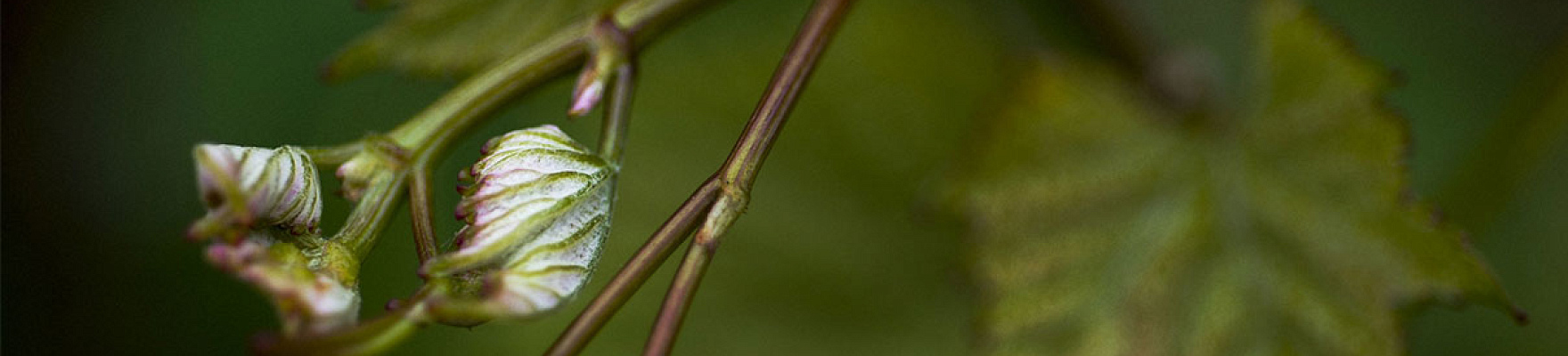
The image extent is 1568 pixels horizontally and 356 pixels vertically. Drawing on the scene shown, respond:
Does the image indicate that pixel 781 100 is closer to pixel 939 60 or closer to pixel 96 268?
pixel 939 60

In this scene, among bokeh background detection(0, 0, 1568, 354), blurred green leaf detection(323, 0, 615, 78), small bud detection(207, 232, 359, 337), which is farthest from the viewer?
bokeh background detection(0, 0, 1568, 354)

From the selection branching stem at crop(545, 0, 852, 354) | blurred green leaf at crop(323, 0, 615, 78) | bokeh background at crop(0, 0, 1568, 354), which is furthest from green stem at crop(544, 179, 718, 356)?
bokeh background at crop(0, 0, 1568, 354)

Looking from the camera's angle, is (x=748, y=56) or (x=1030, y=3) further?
(x=1030, y=3)

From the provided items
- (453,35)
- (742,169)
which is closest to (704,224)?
(742,169)

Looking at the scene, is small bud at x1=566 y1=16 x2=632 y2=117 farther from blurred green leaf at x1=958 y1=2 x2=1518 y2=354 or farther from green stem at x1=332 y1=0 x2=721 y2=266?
blurred green leaf at x1=958 y1=2 x2=1518 y2=354

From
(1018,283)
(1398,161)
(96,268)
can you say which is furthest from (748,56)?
(96,268)

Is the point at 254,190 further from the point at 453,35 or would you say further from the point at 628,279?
the point at 453,35

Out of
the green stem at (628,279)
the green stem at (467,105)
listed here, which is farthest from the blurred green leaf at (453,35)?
the green stem at (628,279)
